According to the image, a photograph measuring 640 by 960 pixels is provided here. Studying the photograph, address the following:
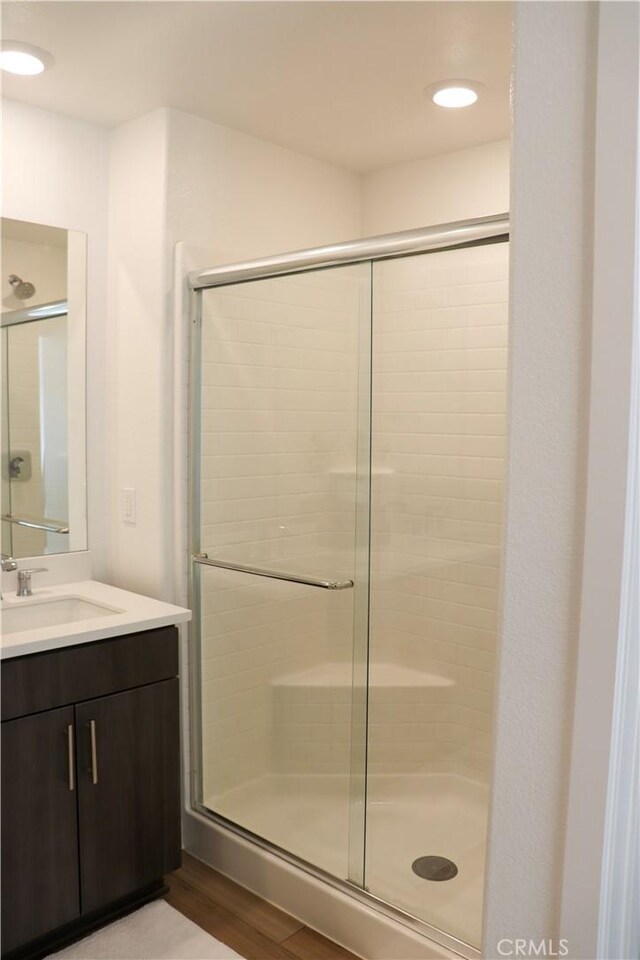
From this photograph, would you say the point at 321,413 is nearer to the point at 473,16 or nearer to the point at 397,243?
the point at 397,243

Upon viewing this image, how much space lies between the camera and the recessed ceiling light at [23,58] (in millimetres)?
2109

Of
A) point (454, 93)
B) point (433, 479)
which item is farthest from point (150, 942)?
point (454, 93)

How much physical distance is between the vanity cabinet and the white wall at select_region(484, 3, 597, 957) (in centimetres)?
129

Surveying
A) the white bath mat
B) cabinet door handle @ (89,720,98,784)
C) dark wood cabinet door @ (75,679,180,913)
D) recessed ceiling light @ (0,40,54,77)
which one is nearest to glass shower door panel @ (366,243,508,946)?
Answer: the white bath mat

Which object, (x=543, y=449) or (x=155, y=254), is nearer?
(x=543, y=449)

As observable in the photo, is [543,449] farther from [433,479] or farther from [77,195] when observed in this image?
[77,195]

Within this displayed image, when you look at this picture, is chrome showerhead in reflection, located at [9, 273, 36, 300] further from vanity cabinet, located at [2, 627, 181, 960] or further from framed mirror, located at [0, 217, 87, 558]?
vanity cabinet, located at [2, 627, 181, 960]

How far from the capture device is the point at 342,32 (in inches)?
79.7

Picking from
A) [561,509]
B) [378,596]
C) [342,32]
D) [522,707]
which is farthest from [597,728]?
[342,32]

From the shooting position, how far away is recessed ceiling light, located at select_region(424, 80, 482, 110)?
7.69 feet

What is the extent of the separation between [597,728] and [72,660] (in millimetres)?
1459

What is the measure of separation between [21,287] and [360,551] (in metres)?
1.39

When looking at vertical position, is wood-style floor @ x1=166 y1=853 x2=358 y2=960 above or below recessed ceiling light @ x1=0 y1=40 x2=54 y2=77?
below

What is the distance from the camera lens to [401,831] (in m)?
2.26
